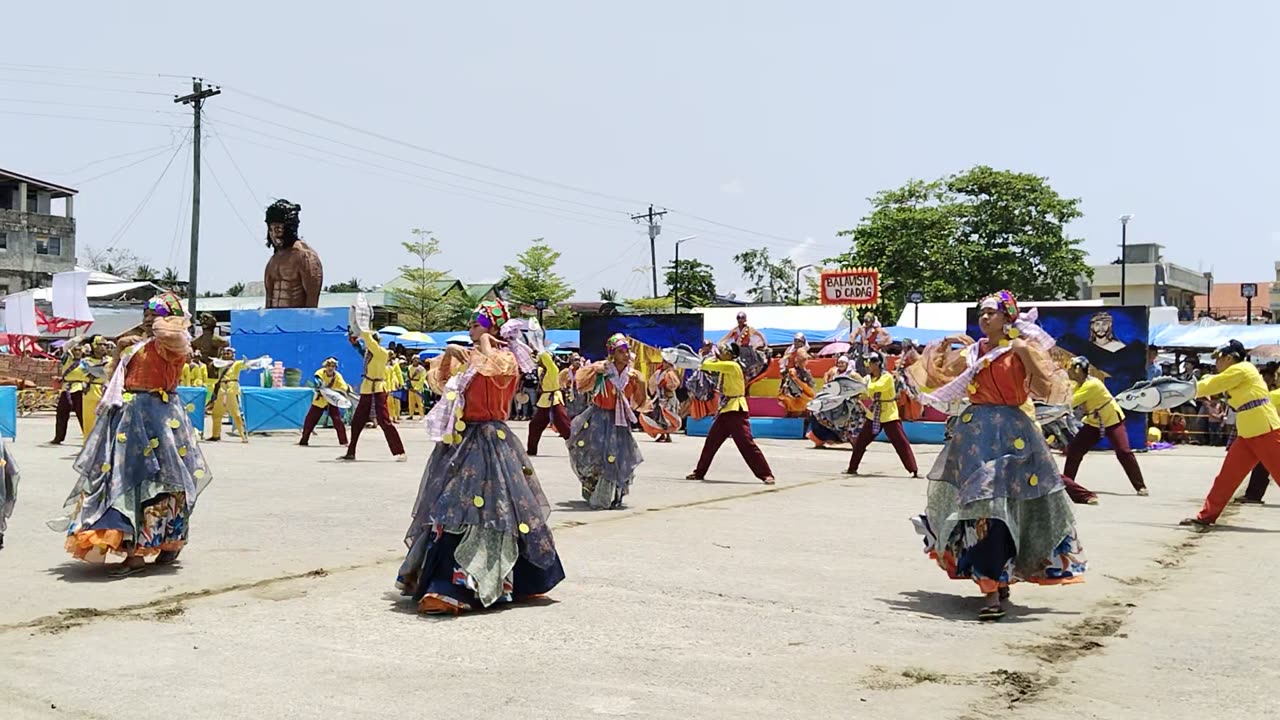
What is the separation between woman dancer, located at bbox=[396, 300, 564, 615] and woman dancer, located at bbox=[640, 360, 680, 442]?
7155 millimetres

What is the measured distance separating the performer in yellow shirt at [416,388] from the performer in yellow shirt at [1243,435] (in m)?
19.6

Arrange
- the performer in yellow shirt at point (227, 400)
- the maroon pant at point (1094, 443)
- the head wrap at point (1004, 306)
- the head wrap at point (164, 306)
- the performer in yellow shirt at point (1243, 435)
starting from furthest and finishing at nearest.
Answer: the performer in yellow shirt at point (227, 400) < the maroon pant at point (1094, 443) < the performer in yellow shirt at point (1243, 435) < the head wrap at point (164, 306) < the head wrap at point (1004, 306)

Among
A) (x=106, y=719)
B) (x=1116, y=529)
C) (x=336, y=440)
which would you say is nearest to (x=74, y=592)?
(x=106, y=719)

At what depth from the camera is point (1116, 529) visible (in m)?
11.3

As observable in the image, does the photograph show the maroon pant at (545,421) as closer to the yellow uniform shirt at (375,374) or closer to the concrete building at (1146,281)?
the yellow uniform shirt at (375,374)

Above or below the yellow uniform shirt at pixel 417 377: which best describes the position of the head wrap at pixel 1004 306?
above

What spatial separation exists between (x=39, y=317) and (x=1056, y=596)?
109 ft

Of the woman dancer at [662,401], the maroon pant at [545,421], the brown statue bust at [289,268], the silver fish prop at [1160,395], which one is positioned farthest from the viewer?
the brown statue bust at [289,268]

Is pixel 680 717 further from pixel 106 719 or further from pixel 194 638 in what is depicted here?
pixel 194 638

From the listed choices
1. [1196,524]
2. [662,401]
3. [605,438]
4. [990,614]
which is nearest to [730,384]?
[662,401]

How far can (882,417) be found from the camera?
658 inches

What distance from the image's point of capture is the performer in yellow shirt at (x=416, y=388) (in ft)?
94.2

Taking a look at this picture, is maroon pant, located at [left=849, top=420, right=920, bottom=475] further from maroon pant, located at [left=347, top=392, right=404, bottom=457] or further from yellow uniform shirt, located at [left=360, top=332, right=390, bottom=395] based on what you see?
yellow uniform shirt, located at [left=360, top=332, right=390, bottom=395]

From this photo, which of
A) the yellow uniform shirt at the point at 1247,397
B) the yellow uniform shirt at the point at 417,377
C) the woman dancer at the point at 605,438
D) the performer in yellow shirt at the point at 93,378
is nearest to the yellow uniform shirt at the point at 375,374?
the performer in yellow shirt at the point at 93,378
